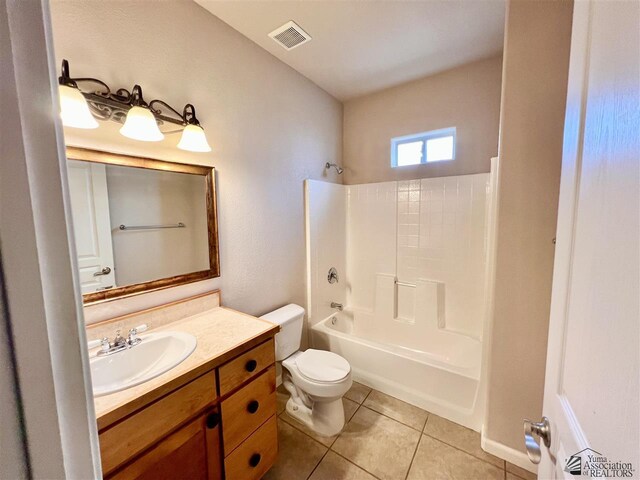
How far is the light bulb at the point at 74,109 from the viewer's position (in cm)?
97

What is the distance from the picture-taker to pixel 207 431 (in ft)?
3.42

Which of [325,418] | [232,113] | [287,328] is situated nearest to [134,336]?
[287,328]

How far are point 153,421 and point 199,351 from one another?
0.27 metres

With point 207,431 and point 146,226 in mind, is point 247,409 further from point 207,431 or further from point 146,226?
point 146,226

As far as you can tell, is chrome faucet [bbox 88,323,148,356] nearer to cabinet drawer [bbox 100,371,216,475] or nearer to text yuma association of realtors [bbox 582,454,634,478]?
cabinet drawer [bbox 100,371,216,475]

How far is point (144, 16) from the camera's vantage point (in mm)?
1265

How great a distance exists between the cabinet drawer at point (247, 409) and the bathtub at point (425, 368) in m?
0.97

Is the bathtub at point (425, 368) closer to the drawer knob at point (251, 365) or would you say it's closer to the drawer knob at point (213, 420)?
the drawer knob at point (251, 365)

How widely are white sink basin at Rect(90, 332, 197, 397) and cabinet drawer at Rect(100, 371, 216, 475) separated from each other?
105 millimetres

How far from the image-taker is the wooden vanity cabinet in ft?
2.72

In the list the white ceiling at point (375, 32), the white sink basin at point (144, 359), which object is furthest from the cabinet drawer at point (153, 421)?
the white ceiling at point (375, 32)

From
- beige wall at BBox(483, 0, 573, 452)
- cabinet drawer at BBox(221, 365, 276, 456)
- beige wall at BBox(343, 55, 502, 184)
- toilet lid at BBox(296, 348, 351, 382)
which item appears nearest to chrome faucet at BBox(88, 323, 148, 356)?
cabinet drawer at BBox(221, 365, 276, 456)

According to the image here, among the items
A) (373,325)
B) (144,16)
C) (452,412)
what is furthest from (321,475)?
(144,16)

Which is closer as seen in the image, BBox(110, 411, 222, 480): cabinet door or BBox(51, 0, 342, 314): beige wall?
BBox(110, 411, 222, 480): cabinet door
